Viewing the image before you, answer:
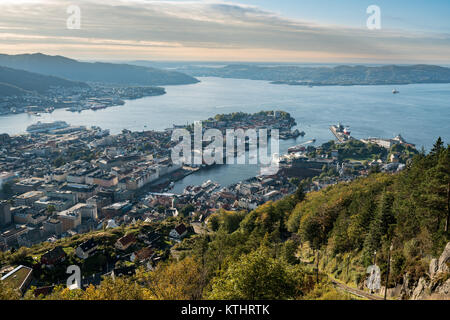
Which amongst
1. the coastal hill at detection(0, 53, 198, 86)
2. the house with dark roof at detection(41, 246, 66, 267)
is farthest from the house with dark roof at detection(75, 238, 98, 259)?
the coastal hill at detection(0, 53, 198, 86)

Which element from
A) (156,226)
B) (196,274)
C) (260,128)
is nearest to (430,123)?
(260,128)

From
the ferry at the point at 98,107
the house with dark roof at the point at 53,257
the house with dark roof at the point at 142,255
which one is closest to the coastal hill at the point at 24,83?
the ferry at the point at 98,107

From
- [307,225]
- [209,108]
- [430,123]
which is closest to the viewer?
[307,225]

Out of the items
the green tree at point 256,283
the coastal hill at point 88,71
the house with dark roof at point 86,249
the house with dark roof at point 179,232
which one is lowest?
the house with dark roof at point 179,232

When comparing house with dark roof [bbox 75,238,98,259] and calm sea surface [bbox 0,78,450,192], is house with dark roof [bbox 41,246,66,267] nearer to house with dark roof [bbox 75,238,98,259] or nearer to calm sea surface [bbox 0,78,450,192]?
house with dark roof [bbox 75,238,98,259]

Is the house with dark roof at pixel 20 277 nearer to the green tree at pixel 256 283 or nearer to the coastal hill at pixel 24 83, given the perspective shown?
the green tree at pixel 256 283
